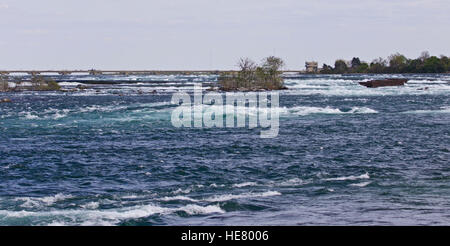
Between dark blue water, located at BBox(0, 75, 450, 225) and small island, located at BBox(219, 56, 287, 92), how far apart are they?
2202 inches

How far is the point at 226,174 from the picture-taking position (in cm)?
2381

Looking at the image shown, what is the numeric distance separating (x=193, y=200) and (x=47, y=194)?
4.96 metres

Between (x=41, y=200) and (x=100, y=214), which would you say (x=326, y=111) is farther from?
(x=100, y=214)

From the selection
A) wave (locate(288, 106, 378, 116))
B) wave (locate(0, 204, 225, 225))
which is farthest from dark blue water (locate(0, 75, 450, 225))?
wave (locate(288, 106, 378, 116))

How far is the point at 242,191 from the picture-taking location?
20297mm

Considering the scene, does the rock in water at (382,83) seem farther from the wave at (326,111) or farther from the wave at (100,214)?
the wave at (100,214)

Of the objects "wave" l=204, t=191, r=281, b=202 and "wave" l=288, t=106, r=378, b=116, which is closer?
"wave" l=204, t=191, r=281, b=202

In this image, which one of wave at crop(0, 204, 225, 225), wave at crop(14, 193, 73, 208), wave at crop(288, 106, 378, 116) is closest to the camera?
wave at crop(0, 204, 225, 225)

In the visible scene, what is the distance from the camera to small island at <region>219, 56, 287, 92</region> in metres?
101

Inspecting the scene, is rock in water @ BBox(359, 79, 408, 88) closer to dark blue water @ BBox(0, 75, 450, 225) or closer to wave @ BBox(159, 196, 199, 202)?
dark blue water @ BBox(0, 75, 450, 225)

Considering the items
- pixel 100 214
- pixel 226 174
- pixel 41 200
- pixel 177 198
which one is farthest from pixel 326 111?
pixel 100 214

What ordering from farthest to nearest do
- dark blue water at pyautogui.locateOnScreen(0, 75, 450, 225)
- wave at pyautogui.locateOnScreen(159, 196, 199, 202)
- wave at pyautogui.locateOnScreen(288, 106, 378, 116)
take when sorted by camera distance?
wave at pyautogui.locateOnScreen(288, 106, 378, 116) < wave at pyautogui.locateOnScreen(159, 196, 199, 202) < dark blue water at pyautogui.locateOnScreen(0, 75, 450, 225)

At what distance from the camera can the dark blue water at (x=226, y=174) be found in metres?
16.9
